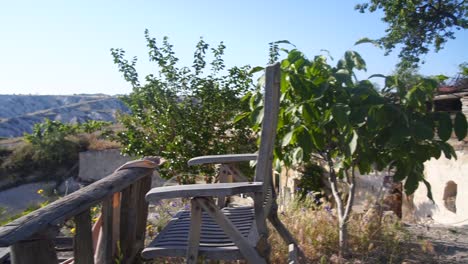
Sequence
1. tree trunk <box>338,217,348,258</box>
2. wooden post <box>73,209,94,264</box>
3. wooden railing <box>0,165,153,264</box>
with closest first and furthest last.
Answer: wooden railing <box>0,165,153,264</box>, wooden post <box>73,209,94,264</box>, tree trunk <box>338,217,348,258</box>

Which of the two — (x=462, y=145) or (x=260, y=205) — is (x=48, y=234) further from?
(x=462, y=145)

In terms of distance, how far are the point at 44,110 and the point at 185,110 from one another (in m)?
71.0

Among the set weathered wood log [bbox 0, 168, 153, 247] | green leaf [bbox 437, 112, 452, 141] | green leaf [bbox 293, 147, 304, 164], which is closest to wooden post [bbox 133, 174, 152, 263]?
weathered wood log [bbox 0, 168, 153, 247]

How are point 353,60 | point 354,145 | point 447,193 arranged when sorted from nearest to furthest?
1. point 354,145
2. point 353,60
3. point 447,193

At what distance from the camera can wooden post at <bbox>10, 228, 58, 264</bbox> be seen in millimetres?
1467

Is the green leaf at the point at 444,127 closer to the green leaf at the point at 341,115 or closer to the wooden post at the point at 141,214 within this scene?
the green leaf at the point at 341,115

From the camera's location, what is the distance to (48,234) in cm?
150

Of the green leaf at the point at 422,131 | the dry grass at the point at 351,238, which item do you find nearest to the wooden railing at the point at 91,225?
the dry grass at the point at 351,238

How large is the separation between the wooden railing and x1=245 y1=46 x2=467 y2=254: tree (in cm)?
86

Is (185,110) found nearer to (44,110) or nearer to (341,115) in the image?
(341,115)

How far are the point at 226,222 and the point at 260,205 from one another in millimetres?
234

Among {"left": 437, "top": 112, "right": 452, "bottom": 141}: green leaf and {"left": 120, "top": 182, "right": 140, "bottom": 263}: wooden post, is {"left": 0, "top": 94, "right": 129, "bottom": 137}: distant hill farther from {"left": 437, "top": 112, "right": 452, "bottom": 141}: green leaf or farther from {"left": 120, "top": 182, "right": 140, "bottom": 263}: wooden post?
{"left": 437, "top": 112, "right": 452, "bottom": 141}: green leaf

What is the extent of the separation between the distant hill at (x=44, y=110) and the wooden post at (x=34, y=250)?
163 feet

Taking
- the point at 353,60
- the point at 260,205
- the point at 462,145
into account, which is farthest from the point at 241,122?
the point at 260,205
